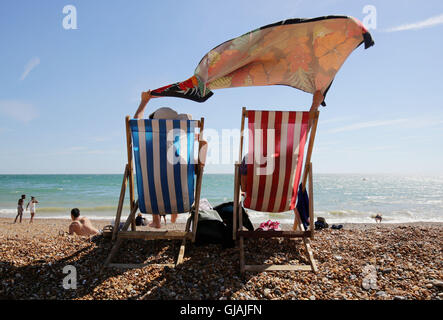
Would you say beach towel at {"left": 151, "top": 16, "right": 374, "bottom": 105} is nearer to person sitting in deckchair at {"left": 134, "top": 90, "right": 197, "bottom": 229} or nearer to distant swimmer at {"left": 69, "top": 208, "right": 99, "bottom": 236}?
person sitting in deckchair at {"left": 134, "top": 90, "right": 197, "bottom": 229}

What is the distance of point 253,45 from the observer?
2713mm

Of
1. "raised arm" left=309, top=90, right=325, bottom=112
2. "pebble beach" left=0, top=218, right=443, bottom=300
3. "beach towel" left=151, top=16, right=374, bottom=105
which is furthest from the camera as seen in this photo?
"raised arm" left=309, top=90, right=325, bottom=112

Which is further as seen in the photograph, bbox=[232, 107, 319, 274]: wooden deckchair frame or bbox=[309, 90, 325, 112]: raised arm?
bbox=[309, 90, 325, 112]: raised arm

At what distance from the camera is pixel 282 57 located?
120 inches

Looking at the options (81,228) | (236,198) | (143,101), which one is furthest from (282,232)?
(81,228)

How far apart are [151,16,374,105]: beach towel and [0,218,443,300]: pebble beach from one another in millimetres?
1844

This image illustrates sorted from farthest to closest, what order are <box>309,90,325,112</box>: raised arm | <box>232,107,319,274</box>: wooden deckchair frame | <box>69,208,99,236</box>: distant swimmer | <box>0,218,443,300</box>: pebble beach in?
1. <box>69,208,99,236</box>: distant swimmer
2. <box>309,90,325,112</box>: raised arm
3. <box>232,107,319,274</box>: wooden deckchair frame
4. <box>0,218,443,300</box>: pebble beach

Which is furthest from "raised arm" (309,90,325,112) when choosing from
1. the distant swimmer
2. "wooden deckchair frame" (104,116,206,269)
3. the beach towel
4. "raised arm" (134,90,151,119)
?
the distant swimmer

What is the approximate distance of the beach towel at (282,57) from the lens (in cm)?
261

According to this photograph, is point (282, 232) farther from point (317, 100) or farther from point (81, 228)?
point (81, 228)

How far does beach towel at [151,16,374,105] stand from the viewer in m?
2.61
